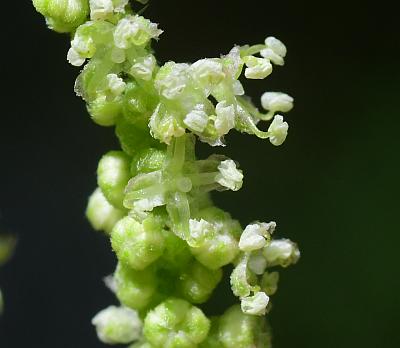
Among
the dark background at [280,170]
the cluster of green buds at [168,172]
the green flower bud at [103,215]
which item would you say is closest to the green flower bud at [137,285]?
the cluster of green buds at [168,172]

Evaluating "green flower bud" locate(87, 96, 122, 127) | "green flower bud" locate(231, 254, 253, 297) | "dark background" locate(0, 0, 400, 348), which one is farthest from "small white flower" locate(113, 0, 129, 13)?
"dark background" locate(0, 0, 400, 348)

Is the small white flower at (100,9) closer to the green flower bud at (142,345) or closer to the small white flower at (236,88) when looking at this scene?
the small white flower at (236,88)

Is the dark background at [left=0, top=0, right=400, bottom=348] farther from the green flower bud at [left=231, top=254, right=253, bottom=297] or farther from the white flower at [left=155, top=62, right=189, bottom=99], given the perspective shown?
the white flower at [left=155, top=62, right=189, bottom=99]

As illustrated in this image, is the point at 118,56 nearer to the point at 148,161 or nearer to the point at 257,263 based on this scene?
the point at 148,161

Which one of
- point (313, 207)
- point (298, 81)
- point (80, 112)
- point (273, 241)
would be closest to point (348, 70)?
point (298, 81)

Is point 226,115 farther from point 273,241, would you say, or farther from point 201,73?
point 273,241

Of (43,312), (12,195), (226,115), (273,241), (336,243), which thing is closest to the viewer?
(226,115)
